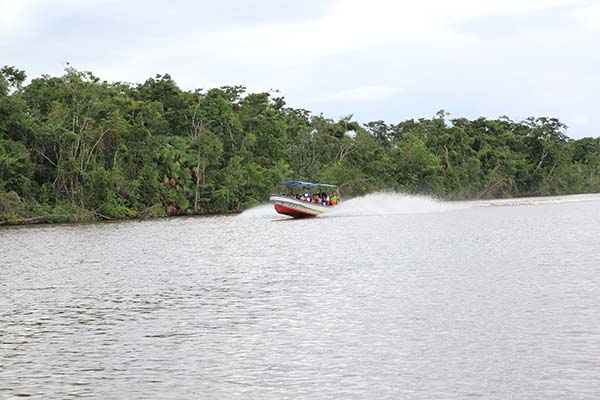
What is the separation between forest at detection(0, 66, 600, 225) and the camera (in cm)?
6806

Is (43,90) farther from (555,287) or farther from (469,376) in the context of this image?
(469,376)

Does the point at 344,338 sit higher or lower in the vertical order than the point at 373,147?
lower

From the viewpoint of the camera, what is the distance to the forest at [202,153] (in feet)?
223

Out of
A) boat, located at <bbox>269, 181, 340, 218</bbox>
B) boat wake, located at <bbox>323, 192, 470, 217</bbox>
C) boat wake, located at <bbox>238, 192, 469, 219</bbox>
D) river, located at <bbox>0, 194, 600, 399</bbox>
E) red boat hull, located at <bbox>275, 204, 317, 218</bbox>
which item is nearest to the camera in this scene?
river, located at <bbox>0, 194, 600, 399</bbox>

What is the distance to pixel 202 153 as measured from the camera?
265ft

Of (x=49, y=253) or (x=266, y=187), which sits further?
(x=266, y=187)

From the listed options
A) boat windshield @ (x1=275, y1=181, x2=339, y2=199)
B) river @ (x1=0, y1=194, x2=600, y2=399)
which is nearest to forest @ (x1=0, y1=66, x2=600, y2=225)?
boat windshield @ (x1=275, y1=181, x2=339, y2=199)

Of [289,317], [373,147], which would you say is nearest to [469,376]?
[289,317]

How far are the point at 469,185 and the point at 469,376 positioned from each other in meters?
106

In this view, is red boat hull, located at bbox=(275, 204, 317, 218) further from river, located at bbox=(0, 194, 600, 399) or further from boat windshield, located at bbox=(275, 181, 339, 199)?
river, located at bbox=(0, 194, 600, 399)

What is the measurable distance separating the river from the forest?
3332 centimetres

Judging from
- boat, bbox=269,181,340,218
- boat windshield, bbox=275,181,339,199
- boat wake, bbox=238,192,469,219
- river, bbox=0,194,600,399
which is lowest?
river, bbox=0,194,600,399

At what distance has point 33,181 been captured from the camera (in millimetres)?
68562

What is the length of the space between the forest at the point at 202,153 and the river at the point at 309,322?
33316 millimetres
